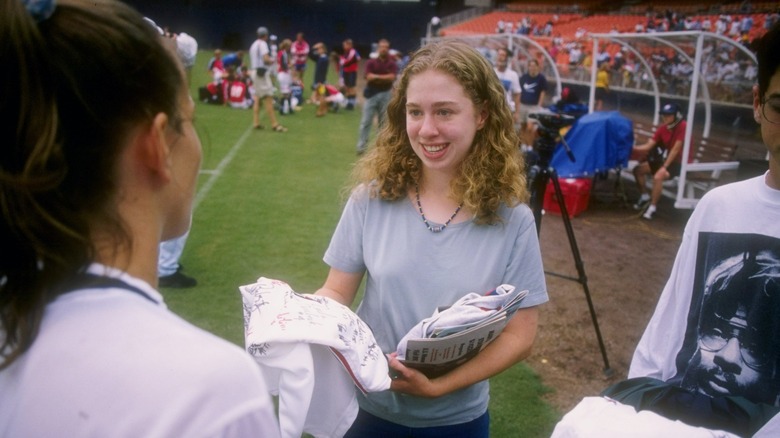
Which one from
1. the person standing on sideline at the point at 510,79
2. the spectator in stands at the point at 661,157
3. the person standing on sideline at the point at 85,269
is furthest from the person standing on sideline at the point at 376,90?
the person standing on sideline at the point at 85,269

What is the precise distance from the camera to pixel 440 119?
1753 mm

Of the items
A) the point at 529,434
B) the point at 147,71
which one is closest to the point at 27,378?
the point at 147,71

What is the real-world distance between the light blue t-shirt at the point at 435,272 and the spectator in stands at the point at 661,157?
6650mm

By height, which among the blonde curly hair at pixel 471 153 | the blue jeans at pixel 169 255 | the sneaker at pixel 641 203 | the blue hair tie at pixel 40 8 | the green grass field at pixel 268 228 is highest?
the blue hair tie at pixel 40 8

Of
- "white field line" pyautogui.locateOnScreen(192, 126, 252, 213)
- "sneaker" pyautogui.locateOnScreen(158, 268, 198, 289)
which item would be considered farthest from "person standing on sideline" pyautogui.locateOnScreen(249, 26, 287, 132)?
"sneaker" pyautogui.locateOnScreen(158, 268, 198, 289)

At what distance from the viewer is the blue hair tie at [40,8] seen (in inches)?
26.0

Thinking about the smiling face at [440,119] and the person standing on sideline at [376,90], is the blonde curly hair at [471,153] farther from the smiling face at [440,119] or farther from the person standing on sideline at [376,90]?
the person standing on sideline at [376,90]

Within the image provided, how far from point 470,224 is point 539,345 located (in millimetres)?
2694

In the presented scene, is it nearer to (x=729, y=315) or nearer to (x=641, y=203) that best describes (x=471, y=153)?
(x=729, y=315)

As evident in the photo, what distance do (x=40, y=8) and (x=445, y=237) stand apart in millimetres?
1245

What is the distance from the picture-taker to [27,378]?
26.5 inches

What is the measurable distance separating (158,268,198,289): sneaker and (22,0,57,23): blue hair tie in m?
4.20

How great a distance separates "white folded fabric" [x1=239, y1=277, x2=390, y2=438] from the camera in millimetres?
1227

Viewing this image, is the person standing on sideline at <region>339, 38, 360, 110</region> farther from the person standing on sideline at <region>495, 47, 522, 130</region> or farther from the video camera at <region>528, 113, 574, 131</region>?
the video camera at <region>528, 113, 574, 131</region>
